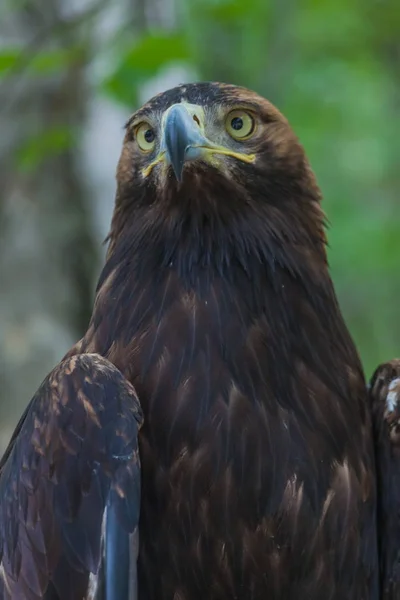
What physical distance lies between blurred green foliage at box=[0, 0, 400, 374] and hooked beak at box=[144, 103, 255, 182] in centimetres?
146

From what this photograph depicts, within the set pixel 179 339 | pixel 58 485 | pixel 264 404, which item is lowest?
pixel 58 485

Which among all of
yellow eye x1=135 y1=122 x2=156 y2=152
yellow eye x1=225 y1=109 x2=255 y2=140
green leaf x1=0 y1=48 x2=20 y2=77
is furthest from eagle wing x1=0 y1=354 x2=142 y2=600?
green leaf x1=0 y1=48 x2=20 y2=77

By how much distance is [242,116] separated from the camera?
411 cm

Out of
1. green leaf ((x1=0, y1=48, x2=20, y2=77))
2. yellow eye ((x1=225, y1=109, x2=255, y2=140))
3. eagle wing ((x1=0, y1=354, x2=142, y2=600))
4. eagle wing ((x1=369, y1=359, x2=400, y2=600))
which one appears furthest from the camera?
green leaf ((x1=0, y1=48, x2=20, y2=77))

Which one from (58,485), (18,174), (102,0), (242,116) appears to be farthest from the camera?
(18,174)

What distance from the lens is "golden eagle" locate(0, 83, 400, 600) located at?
3.58 meters

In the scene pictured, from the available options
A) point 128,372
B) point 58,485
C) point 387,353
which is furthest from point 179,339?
point 387,353

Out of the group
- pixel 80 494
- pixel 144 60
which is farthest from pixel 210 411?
pixel 144 60

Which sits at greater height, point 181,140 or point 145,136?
point 145,136

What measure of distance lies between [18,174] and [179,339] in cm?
293

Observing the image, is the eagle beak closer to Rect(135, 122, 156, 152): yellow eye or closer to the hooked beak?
the hooked beak

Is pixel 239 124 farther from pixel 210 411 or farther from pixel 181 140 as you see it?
pixel 210 411

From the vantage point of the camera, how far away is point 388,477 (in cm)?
395

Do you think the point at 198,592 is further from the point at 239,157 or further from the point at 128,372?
the point at 239,157
